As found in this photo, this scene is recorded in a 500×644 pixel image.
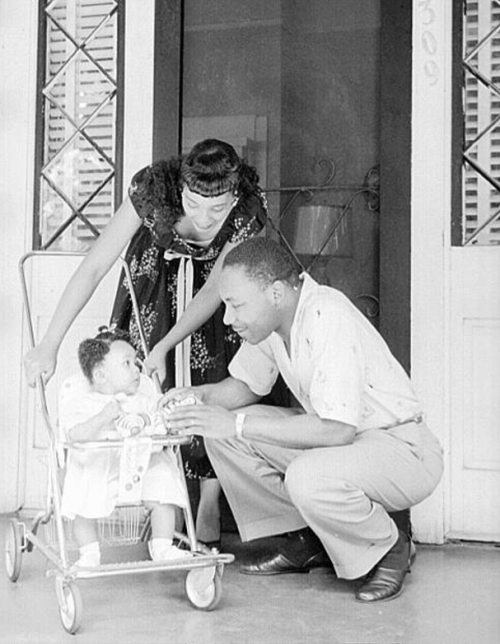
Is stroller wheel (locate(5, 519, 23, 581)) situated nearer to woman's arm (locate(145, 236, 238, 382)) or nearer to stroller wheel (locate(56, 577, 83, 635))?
stroller wheel (locate(56, 577, 83, 635))

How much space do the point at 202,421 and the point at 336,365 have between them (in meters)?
0.38

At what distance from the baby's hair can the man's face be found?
0.99 ft

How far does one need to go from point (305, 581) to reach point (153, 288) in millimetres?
1006

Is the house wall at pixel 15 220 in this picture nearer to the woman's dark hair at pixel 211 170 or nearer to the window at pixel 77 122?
the window at pixel 77 122

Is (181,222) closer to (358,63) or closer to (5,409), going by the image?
(358,63)

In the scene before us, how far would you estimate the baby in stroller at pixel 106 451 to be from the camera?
275 cm

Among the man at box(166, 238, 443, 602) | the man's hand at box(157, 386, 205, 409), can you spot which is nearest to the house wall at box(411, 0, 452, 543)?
the man at box(166, 238, 443, 602)

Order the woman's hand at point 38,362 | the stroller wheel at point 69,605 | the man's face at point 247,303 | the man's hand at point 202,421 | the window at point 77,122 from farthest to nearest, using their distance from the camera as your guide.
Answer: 1. the window at point 77,122
2. the woman's hand at point 38,362
3. the man's face at point 247,303
4. the man's hand at point 202,421
5. the stroller wheel at point 69,605

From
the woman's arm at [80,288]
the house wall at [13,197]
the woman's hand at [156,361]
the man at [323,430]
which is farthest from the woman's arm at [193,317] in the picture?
the house wall at [13,197]

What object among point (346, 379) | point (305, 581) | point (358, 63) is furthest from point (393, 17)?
point (305, 581)

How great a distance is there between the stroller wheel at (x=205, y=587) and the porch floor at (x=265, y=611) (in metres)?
0.03

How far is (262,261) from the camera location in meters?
2.82

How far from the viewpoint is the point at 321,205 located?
3.67 meters

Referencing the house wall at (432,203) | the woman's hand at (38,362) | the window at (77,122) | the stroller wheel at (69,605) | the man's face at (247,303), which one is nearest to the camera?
the stroller wheel at (69,605)
